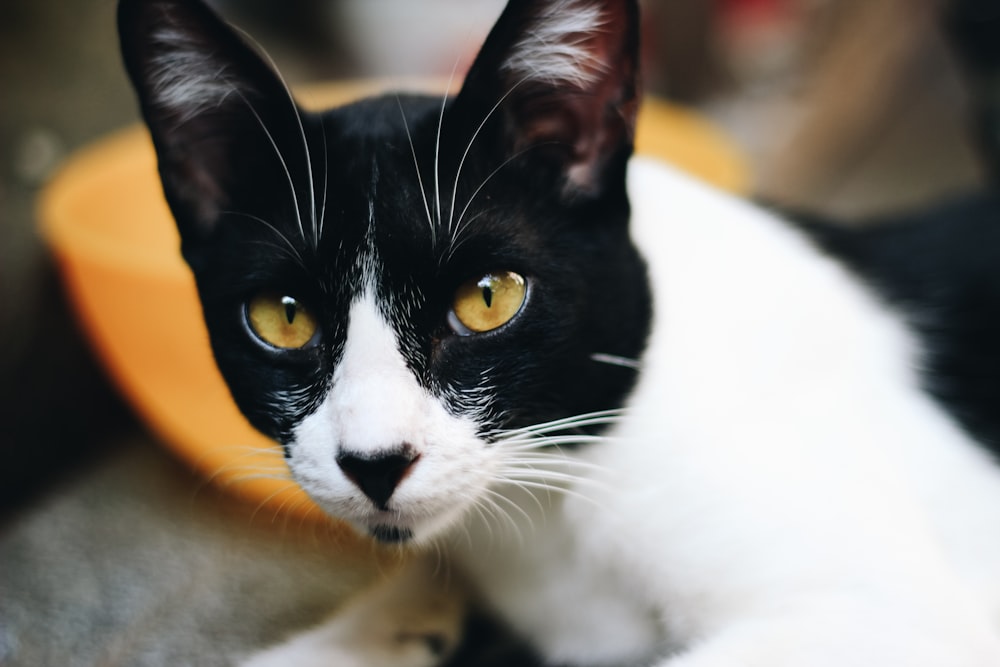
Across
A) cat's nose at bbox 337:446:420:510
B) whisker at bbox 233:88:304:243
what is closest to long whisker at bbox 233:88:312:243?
whisker at bbox 233:88:304:243

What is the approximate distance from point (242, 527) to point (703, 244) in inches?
23.6

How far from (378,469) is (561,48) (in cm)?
38

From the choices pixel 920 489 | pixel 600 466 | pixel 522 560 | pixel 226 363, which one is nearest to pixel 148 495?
pixel 226 363

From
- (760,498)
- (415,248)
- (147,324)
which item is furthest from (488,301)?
(147,324)

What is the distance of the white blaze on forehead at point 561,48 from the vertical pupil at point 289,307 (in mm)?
264

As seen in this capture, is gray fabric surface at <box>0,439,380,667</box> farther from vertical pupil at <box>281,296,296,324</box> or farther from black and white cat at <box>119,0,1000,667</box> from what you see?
vertical pupil at <box>281,296,296,324</box>

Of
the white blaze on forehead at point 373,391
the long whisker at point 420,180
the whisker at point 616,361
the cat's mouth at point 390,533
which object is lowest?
the cat's mouth at point 390,533

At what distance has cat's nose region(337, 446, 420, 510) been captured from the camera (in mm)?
572

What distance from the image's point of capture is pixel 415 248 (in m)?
0.64

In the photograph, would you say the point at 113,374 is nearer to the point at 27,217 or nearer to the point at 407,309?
the point at 27,217

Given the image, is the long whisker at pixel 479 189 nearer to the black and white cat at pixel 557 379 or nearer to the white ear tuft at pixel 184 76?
the black and white cat at pixel 557 379

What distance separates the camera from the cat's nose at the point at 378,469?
0.57 meters

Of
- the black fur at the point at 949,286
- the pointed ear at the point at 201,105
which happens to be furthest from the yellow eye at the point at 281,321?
the black fur at the point at 949,286

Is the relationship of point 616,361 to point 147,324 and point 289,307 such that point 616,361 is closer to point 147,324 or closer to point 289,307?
point 289,307
